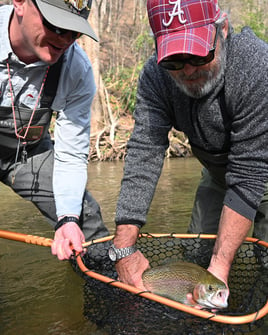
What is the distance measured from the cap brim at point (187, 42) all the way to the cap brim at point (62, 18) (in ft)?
1.63

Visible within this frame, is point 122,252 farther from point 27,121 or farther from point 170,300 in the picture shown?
point 27,121

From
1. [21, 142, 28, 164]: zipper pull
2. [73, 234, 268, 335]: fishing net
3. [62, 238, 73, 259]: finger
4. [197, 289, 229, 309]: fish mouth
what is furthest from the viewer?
[21, 142, 28, 164]: zipper pull

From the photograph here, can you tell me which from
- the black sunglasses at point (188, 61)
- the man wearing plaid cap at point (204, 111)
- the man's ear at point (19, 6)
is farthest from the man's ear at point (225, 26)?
the man's ear at point (19, 6)

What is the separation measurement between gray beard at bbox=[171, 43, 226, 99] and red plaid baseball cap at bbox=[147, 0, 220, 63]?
0.42ft

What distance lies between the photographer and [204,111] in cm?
225

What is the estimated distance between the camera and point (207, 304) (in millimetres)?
1883

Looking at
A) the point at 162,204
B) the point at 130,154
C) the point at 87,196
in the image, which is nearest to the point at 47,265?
the point at 87,196

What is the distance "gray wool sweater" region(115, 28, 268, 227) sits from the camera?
2.06 m

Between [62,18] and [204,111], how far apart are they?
2.82 feet

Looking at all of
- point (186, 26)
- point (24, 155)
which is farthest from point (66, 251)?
point (186, 26)

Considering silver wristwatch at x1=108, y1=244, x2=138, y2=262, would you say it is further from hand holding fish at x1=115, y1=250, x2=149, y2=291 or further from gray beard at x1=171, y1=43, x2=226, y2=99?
gray beard at x1=171, y1=43, x2=226, y2=99

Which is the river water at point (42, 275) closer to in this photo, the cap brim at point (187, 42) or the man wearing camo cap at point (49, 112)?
the man wearing camo cap at point (49, 112)

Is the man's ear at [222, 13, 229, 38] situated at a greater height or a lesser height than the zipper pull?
greater

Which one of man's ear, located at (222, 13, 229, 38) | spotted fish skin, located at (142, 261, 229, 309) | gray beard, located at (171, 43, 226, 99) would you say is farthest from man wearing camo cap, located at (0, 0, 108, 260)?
man's ear, located at (222, 13, 229, 38)
